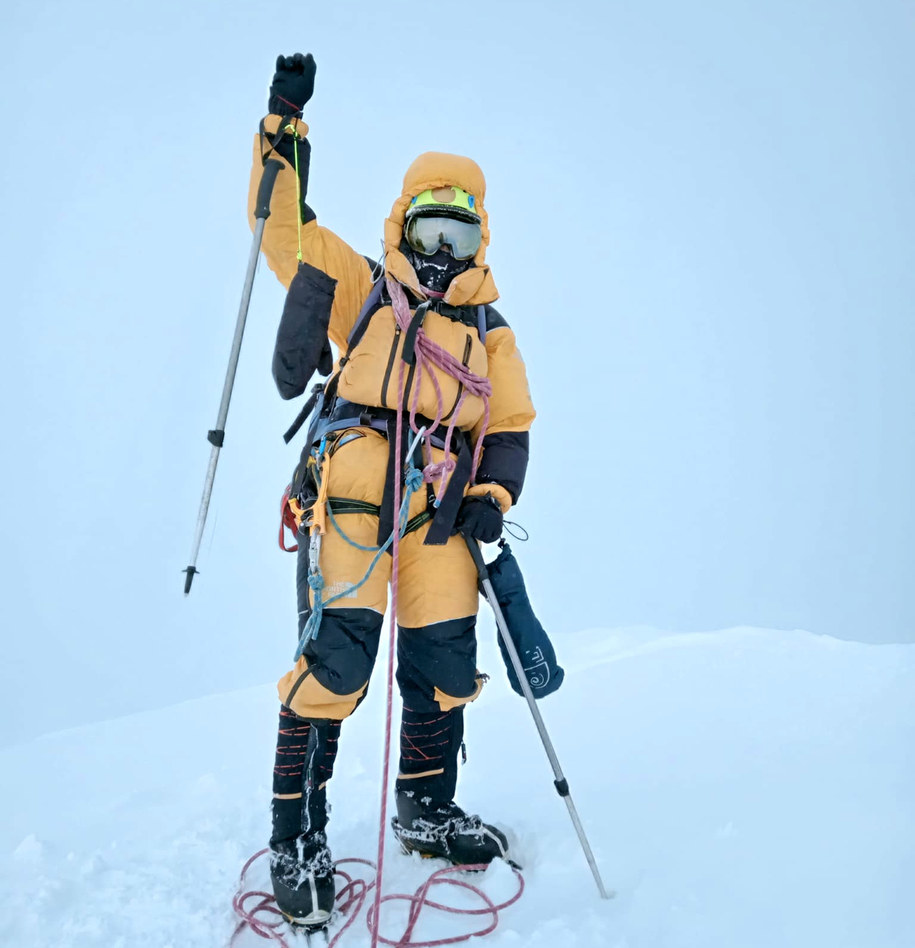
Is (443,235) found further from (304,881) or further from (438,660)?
(304,881)

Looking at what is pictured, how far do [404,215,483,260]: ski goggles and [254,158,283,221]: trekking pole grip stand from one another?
0.60 m

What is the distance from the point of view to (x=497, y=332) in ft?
11.0

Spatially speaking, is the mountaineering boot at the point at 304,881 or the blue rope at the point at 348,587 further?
the blue rope at the point at 348,587

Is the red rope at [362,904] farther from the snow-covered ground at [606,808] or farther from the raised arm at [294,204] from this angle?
the raised arm at [294,204]

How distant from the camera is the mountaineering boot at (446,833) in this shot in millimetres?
3094

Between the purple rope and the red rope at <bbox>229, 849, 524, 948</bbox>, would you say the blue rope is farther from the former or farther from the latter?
the red rope at <bbox>229, 849, 524, 948</bbox>

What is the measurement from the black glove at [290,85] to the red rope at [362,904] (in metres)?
2.88

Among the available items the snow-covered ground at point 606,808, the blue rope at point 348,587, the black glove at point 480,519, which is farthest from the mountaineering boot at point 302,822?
the black glove at point 480,519

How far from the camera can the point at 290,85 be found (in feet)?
9.60

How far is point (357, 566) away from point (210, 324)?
157 metres

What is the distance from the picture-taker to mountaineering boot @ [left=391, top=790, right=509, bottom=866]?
3.09m

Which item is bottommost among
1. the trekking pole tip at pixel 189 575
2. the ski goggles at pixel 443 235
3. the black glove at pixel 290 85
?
the trekking pole tip at pixel 189 575

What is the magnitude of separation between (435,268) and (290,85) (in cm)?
88

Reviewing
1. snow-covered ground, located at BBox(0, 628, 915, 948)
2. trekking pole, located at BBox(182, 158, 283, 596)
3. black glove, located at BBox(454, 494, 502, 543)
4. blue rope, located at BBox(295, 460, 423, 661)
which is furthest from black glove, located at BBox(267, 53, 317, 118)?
snow-covered ground, located at BBox(0, 628, 915, 948)
